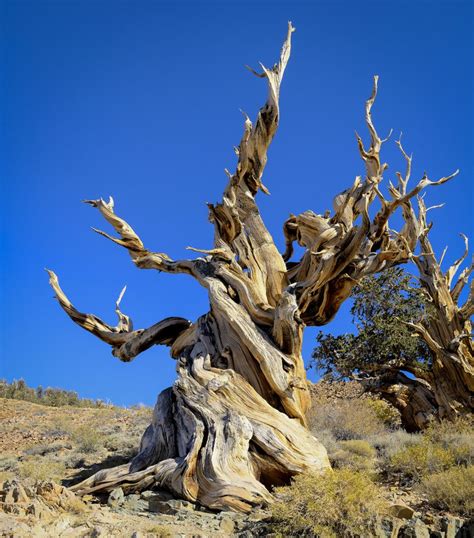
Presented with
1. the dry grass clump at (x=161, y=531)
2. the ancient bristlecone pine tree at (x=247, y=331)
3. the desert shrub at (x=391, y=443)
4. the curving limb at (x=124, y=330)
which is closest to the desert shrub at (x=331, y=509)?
the dry grass clump at (x=161, y=531)

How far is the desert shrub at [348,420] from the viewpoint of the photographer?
33.9 feet

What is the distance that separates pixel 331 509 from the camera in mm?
4555

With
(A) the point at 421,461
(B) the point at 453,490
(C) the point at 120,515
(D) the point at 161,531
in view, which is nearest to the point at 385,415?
(A) the point at 421,461

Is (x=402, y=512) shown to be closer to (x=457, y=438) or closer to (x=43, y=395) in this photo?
(x=457, y=438)

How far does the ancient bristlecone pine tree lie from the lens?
6430 mm

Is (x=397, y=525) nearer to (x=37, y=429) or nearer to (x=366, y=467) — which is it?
(x=366, y=467)

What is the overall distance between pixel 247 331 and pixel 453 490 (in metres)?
3.32

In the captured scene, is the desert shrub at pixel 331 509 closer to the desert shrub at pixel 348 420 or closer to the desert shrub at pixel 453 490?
the desert shrub at pixel 453 490

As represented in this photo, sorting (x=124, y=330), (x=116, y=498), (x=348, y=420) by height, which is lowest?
(x=116, y=498)

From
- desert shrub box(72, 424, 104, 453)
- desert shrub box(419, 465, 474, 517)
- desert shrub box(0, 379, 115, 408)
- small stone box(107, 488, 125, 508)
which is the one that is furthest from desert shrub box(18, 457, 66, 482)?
desert shrub box(0, 379, 115, 408)

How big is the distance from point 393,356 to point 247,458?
585cm

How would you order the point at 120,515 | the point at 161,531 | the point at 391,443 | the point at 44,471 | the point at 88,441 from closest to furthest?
the point at 161,531 < the point at 120,515 < the point at 44,471 < the point at 391,443 < the point at 88,441

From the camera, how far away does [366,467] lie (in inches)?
282

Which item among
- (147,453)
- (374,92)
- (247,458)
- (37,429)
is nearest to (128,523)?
(247,458)
